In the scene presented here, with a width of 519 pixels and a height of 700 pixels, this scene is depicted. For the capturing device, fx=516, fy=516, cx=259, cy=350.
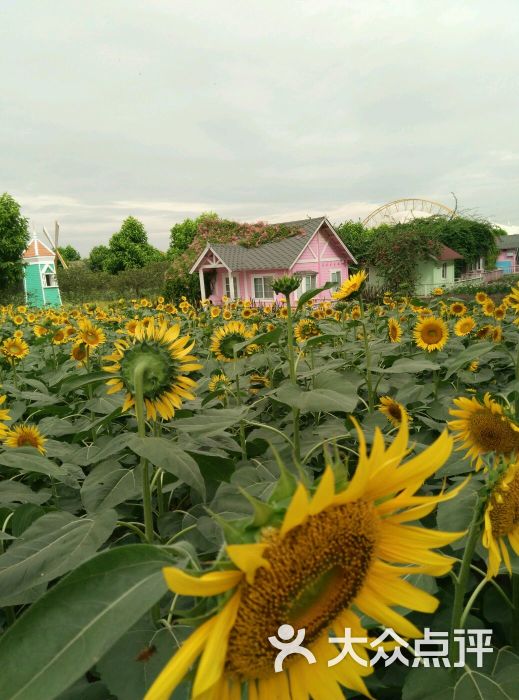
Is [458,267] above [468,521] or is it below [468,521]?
above

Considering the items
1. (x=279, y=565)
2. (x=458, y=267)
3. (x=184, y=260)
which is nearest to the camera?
(x=279, y=565)

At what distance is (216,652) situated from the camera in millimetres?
430

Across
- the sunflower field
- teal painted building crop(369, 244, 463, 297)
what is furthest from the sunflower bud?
teal painted building crop(369, 244, 463, 297)

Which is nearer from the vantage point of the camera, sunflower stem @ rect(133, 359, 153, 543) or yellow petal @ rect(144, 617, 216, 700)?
yellow petal @ rect(144, 617, 216, 700)

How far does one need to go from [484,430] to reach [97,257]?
51393mm

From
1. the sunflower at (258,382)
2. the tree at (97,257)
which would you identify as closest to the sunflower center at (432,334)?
the sunflower at (258,382)

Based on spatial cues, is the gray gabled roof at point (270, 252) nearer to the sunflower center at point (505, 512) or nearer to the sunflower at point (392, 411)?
the sunflower at point (392, 411)

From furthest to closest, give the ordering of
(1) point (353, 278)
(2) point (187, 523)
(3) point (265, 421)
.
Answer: (1) point (353, 278) → (3) point (265, 421) → (2) point (187, 523)

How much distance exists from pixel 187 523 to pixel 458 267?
28.1 meters

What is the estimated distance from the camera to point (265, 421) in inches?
82.0

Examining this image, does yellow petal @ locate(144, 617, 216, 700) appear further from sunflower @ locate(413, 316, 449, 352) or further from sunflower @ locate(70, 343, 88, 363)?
sunflower @ locate(413, 316, 449, 352)

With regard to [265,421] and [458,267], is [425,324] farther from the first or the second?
[458,267]

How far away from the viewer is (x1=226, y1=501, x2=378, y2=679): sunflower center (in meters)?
0.46

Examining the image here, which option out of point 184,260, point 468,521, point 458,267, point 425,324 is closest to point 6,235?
point 184,260
